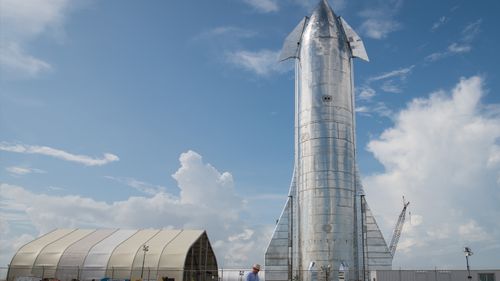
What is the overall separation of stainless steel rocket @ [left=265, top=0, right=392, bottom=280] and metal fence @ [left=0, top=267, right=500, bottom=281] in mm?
309

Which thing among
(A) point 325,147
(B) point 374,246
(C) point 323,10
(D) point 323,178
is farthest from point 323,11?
(B) point 374,246

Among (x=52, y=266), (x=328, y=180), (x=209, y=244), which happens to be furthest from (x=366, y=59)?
(x=52, y=266)

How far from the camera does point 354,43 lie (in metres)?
43.0

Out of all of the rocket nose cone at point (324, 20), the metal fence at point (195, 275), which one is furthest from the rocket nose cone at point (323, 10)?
the metal fence at point (195, 275)

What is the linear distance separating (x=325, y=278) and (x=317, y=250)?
6.83 feet

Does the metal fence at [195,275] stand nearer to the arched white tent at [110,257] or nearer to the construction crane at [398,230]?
the arched white tent at [110,257]

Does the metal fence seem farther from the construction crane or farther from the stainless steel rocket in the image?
the construction crane

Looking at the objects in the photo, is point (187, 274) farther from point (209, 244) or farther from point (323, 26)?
point (323, 26)

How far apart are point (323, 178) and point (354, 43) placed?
13.4 m

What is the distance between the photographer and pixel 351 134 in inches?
1555

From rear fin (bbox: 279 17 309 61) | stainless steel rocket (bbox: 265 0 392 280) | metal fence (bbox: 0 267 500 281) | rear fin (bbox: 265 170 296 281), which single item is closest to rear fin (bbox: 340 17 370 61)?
stainless steel rocket (bbox: 265 0 392 280)

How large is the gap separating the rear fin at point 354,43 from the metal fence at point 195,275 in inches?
732

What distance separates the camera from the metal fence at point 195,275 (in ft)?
120

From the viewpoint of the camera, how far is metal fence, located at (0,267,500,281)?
36.6 m
